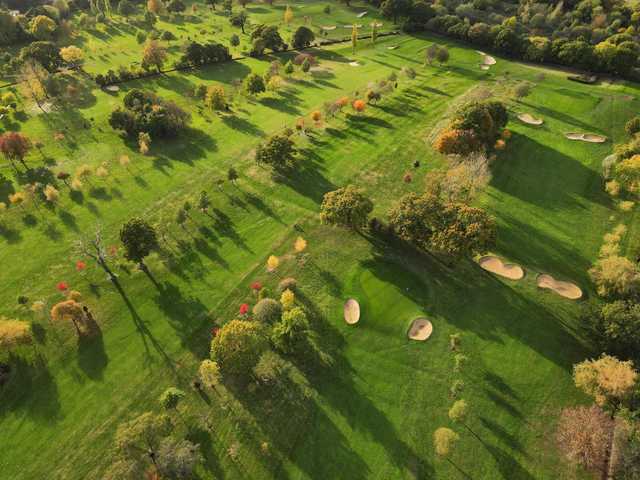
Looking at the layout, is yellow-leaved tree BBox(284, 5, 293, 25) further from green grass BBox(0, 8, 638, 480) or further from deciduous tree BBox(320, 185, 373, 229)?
deciduous tree BBox(320, 185, 373, 229)

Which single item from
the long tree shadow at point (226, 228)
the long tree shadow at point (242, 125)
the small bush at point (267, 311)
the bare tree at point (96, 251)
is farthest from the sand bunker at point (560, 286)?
the long tree shadow at point (242, 125)

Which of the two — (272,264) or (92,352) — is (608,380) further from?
(92,352)

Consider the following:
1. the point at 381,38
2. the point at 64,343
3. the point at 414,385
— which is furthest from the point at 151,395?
the point at 381,38

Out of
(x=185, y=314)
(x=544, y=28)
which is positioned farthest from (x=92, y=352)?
(x=544, y=28)

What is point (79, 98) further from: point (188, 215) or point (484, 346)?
point (484, 346)

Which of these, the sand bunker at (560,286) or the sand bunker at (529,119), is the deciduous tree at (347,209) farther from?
the sand bunker at (529,119)

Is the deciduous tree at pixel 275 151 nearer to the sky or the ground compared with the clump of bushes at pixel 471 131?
nearer to the ground

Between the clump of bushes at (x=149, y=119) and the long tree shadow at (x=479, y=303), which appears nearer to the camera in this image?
the long tree shadow at (x=479, y=303)
